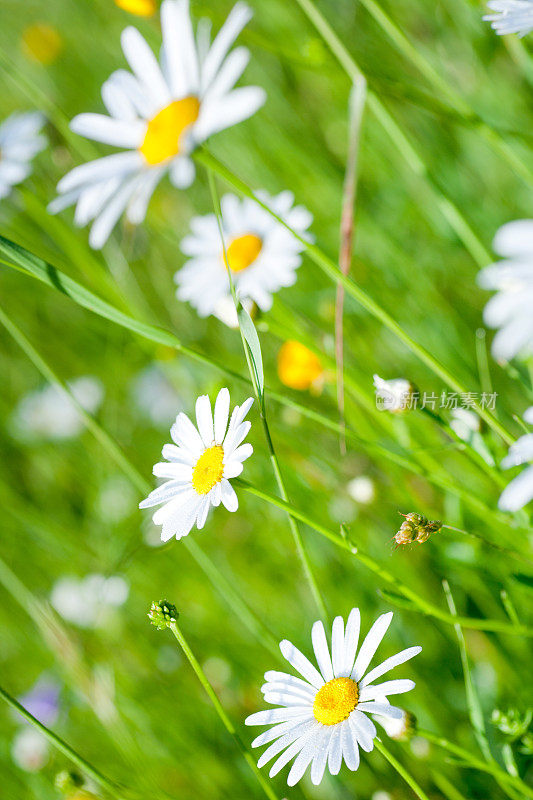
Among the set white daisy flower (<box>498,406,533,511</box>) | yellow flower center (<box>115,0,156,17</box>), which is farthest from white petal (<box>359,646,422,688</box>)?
yellow flower center (<box>115,0,156,17</box>)

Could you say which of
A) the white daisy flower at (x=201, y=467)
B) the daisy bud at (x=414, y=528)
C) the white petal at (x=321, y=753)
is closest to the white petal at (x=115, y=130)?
the white daisy flower at (x=201, y=467)

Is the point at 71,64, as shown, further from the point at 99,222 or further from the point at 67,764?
the point at 67,764

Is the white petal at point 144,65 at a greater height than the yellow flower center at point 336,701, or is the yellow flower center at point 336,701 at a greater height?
the white petal at point 144,65

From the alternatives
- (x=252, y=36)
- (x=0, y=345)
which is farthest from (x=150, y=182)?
(x=0, y=345)

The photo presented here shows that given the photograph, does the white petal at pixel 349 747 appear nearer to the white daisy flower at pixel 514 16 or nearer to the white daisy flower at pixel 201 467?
the white daisy flower at pixel 201 467

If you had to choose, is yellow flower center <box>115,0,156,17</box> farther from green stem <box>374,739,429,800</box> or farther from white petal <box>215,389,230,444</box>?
green stem <box>374,739,429,800</box>

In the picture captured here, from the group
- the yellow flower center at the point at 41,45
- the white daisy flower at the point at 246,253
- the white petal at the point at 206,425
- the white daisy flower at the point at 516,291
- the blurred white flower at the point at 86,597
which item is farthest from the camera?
the yellow flower center at the point at 41,45
